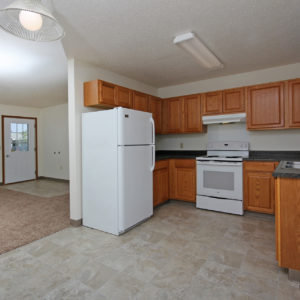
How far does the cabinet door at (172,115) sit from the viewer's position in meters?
4.24

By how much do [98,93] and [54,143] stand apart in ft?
14.7

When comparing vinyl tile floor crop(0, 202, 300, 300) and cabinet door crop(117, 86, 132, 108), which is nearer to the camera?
vinyl tile floor crop(0, 202, 300, 300)

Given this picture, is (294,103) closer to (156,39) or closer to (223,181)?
(223,181)

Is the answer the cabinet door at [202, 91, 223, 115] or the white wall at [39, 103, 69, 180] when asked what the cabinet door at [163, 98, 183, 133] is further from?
the white wall at [39, 103, 69, 180]

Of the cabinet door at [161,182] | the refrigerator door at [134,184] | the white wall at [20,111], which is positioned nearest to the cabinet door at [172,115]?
the cabinet door at [161,182]

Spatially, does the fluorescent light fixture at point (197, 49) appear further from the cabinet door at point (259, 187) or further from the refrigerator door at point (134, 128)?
the cabinet door at point (259, 187)

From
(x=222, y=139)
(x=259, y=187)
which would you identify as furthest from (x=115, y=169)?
(x=222, y=139)

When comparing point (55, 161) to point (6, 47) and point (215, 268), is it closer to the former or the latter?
point (6, 47)

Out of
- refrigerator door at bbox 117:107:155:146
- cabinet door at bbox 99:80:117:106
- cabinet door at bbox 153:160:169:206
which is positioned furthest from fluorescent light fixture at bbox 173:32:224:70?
cabinet door at bbox 153:160:169:206

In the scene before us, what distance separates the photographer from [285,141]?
3541 millimetres

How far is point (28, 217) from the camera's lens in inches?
135

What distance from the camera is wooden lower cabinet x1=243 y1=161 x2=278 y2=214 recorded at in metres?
3.20

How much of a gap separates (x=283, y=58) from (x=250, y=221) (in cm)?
246

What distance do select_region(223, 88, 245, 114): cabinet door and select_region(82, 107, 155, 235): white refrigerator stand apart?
152 centimetres
